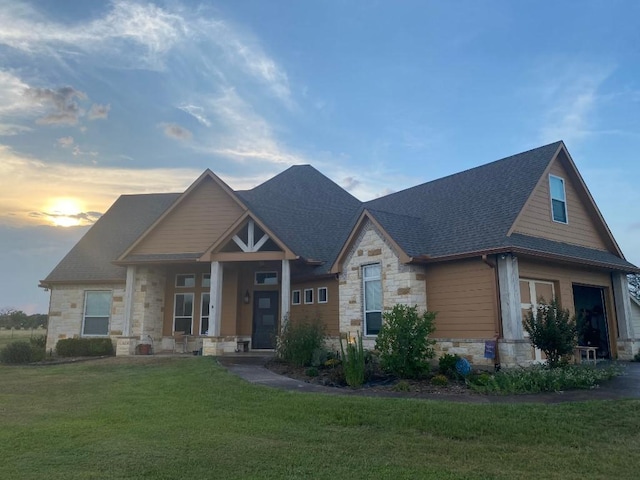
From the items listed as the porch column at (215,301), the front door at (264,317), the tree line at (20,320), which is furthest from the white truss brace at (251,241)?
the tree line at (20,320)

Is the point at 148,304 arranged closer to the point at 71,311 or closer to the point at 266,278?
the point at 71,311

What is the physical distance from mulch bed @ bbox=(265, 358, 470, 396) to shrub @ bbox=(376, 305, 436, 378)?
27cm

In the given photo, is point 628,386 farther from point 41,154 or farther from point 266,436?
point 41,154

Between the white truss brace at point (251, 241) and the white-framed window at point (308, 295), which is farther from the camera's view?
the white-framed window at point (308, 295)

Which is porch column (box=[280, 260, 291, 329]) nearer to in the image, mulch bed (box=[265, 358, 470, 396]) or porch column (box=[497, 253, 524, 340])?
mulch bed (box=[265, 358, 470, 396])

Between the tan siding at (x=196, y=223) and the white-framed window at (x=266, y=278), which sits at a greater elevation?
the tan siding at (x=196, y=223)

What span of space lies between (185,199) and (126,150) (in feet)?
14.6

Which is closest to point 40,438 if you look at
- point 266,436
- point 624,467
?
point 266,436

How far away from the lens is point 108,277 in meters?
19.9

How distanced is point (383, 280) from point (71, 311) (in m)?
14.2

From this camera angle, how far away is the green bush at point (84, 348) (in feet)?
60.5

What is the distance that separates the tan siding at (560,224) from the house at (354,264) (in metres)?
0.06

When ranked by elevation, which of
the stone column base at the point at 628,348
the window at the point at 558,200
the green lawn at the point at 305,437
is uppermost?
the window at the point at 558,200

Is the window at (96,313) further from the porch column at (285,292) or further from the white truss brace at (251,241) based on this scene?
the porch column at (285,292)
